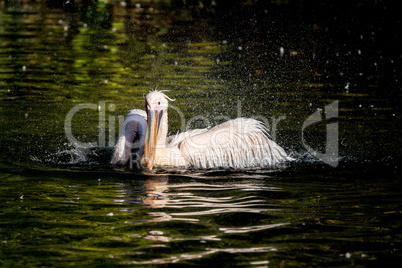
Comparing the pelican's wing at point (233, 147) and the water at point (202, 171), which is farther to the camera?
the pelican's wing at point (233, 147)

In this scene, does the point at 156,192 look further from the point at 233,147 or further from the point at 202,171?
the point at 233,147

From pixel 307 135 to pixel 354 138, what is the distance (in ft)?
1.91

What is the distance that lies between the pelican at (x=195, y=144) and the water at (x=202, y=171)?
0.56 feet

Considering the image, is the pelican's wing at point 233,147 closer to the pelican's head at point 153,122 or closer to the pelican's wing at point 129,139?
the pelican's head at point 153,122

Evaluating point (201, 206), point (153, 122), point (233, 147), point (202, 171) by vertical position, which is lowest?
point (201, 206)

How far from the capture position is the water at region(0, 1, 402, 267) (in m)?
Answer: 3.71

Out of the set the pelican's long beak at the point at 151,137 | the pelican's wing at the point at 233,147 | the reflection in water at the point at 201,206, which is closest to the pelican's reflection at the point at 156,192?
the reflection in water at the point at 201,206

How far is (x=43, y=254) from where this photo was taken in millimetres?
3545

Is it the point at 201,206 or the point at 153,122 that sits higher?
the point at 153,122

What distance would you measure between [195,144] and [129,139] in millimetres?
713

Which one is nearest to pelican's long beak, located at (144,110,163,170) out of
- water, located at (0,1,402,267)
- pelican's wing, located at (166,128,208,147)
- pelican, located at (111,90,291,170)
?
pelican, located at (111,90,291,170)

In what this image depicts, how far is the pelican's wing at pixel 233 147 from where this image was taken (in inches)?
225

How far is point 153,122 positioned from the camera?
5.55 m

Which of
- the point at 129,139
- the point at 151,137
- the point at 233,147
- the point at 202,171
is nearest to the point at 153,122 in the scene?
the point at 151,137
